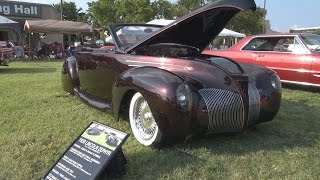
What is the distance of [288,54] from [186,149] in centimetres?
538

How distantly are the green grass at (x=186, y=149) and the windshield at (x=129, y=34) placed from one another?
1.06 m

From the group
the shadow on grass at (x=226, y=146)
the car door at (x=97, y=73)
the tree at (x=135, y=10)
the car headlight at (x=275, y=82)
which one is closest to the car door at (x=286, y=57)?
the shadow on grass at (x=226, y=146)

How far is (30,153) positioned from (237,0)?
2644mm

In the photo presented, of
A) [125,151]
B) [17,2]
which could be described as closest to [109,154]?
[125,151]

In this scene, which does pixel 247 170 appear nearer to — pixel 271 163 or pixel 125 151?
pixel 271 163

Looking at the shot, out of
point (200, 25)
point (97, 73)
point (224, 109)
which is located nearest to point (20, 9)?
point (97, 73)

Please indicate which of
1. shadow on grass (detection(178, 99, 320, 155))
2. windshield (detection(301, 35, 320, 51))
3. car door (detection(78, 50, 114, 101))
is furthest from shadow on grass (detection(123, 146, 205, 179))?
windshield (detection(301, 35, 320, 51))

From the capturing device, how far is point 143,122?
424cm

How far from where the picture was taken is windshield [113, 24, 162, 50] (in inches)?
208

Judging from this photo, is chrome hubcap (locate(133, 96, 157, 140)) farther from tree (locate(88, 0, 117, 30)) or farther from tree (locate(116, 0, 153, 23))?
tree (locate(88, 0, 117, 30))

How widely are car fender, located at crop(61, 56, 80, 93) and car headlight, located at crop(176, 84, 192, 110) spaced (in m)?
3.01

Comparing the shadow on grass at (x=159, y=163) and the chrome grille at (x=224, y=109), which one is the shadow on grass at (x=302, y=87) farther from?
the shadow on grass at (x=159, y=163)

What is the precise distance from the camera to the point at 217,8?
14.1ft

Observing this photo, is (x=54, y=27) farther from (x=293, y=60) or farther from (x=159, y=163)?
(x=159, y=163)
